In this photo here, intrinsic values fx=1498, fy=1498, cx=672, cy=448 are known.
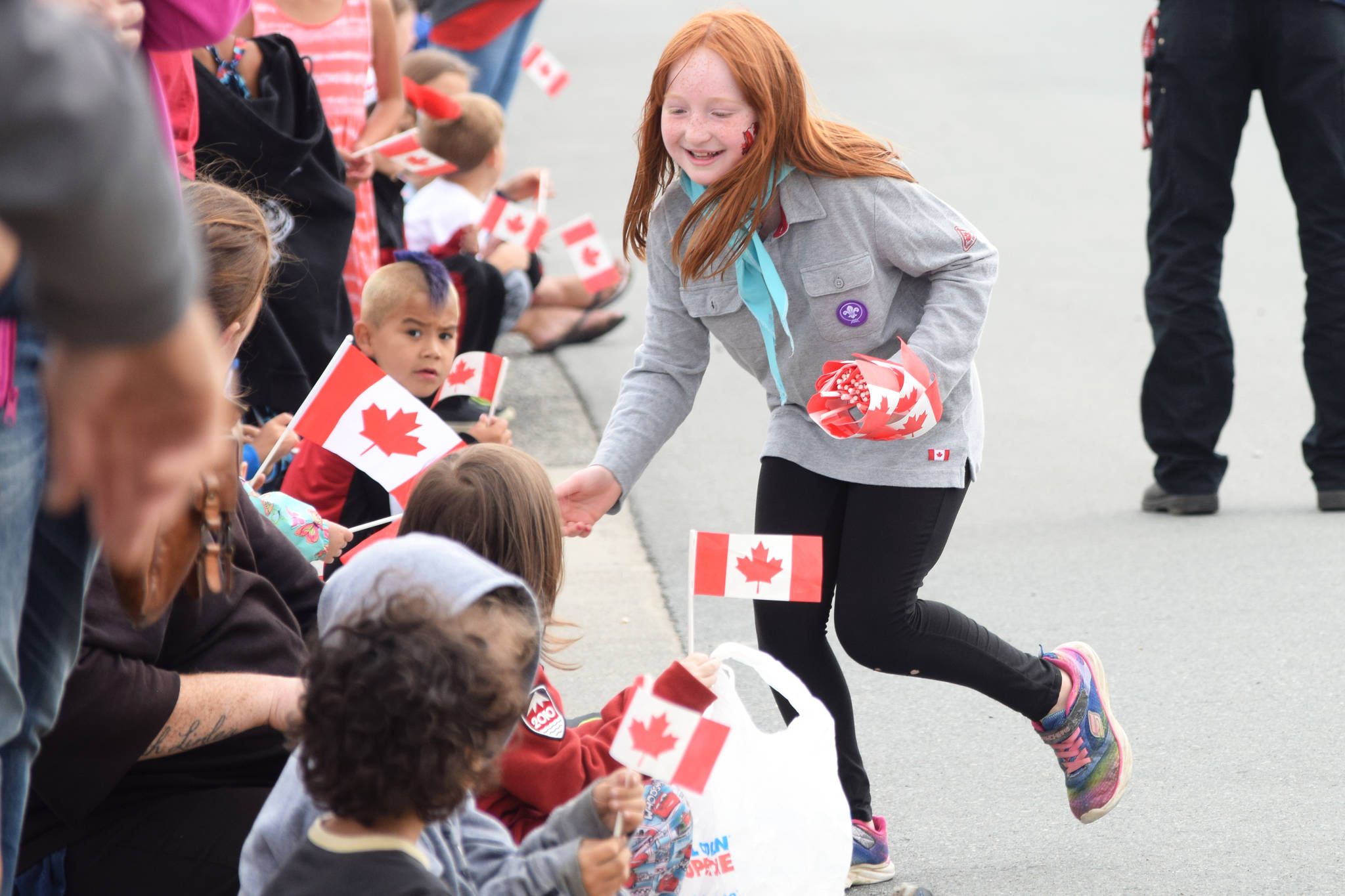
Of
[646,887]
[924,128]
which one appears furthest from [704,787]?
[924,128]

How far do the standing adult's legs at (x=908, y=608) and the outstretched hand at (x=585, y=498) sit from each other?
429mm

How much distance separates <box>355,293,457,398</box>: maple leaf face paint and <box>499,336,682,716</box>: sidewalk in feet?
2.35

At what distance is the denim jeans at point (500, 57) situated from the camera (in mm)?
7414

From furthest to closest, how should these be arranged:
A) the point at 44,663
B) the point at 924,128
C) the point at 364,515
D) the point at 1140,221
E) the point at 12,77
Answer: the point at 924,128, the point at 1140,221, the point at 364,515, the point at 44,663, the point at 12,77

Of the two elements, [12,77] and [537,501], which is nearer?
[12,77]

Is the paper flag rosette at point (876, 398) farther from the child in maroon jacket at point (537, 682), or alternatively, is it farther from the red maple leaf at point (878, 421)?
the child in maroon jacket at point (537, 682)

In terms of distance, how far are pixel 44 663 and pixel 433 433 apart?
1.31 metres

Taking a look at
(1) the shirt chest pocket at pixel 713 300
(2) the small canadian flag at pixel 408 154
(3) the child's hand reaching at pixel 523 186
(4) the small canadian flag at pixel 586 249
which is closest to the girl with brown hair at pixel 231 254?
(1) the shirt chest pocket at pixel 713 300

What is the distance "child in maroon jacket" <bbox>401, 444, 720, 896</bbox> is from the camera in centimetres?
206

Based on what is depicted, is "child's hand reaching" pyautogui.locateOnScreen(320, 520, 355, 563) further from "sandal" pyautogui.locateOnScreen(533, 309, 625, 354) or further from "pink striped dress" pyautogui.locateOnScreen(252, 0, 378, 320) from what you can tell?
"sandal" pyautogui.locateOnScreen(533, 309, 625, 354)

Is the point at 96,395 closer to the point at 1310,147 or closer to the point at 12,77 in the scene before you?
the point at 12,77

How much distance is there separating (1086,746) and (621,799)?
4.10 ft

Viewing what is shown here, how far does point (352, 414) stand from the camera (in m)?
2.75

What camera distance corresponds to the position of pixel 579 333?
6.77 metres
